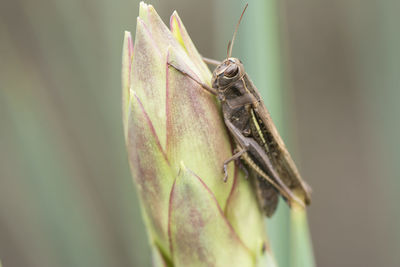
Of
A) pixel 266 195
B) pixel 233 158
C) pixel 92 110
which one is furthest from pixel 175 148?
pixel 92 110

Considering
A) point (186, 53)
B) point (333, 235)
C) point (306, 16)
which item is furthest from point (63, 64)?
point (333, 235)

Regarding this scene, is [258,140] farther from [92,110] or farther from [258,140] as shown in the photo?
[92,110]

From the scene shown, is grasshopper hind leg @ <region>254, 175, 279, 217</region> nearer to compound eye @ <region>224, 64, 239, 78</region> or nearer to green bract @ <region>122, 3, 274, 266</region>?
green bract @ <region>122, 3, 274, 266</region>

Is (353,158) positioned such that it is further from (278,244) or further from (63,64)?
(63,64)

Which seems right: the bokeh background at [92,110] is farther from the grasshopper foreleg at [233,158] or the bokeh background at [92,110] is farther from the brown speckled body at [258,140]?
the grasshopper foreleg at [233,158]

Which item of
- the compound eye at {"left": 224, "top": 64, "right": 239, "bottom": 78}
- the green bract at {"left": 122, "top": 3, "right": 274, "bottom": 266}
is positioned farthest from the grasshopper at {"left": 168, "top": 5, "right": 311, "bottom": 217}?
the green bract at {"left": 122, "top": 3, "right": 274, "bottom": 266}
